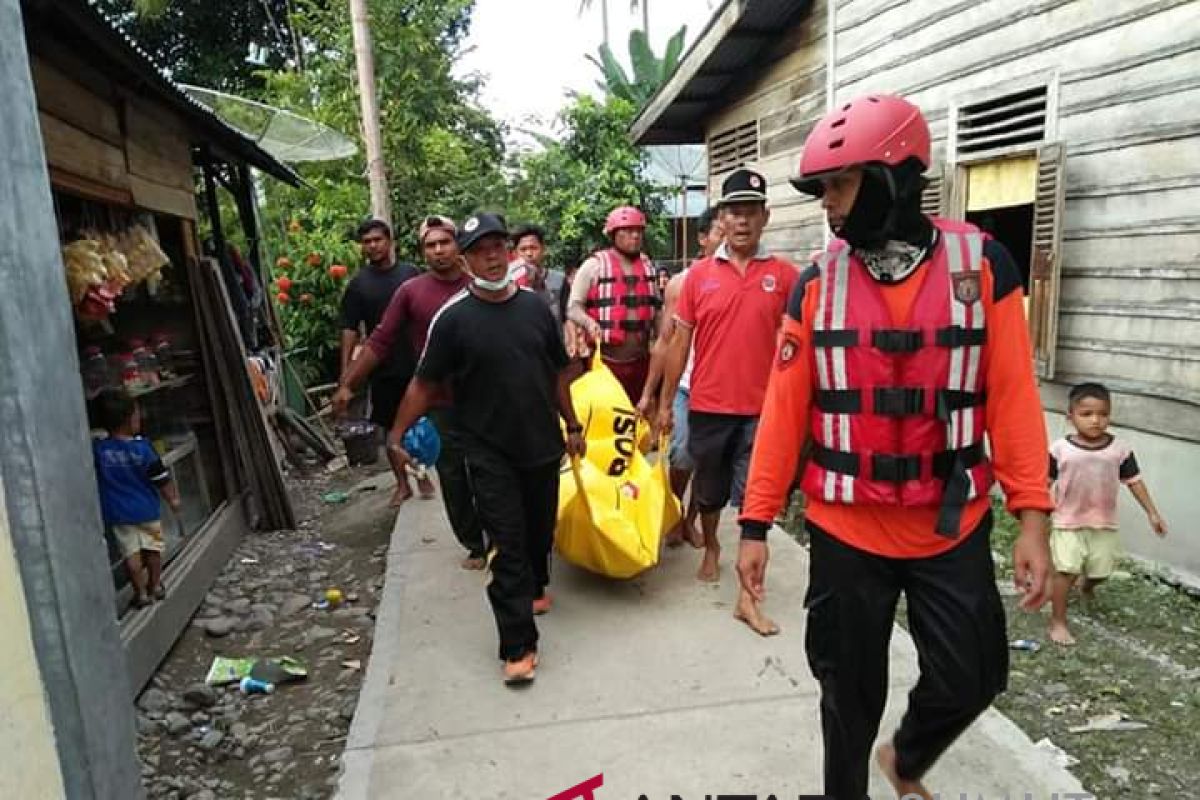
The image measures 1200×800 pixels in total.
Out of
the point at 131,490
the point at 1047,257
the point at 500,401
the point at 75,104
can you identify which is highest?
the point at 75,104

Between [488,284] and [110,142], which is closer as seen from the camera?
[488,284]

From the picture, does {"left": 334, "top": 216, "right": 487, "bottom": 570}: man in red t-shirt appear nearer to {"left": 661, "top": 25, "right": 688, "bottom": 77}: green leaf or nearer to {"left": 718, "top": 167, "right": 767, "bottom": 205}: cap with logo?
{"left": 718, "top": 167, "right": 767, "bottom": 205}: cap with logo

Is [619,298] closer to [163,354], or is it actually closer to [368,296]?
[368,296]

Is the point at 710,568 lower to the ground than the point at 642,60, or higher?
lower

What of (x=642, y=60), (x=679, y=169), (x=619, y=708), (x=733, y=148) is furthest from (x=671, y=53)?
(x=619, y=708)

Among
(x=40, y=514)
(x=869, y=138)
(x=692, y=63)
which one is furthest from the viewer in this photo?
(x=692, y=63)

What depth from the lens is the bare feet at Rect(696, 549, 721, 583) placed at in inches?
176

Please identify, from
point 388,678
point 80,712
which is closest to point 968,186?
point 388,678

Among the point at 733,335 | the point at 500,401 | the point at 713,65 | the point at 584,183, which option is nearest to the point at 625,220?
the point at 733,335

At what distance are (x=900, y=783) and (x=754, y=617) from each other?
1.43 metres

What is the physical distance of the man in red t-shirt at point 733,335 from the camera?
156 inches

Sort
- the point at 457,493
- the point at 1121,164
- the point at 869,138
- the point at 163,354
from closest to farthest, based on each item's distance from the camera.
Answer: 1. the point at 869,138
2. the point at 457,493
3. the point at 1121,164
4. the point at 163,354

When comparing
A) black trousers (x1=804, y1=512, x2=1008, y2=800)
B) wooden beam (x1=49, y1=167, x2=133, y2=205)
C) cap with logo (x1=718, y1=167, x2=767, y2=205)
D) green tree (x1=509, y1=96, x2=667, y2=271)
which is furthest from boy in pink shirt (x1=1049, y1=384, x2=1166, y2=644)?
green tree (x1=509, y1=96, x2=667, y2=271)

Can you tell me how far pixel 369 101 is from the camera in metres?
9.20
